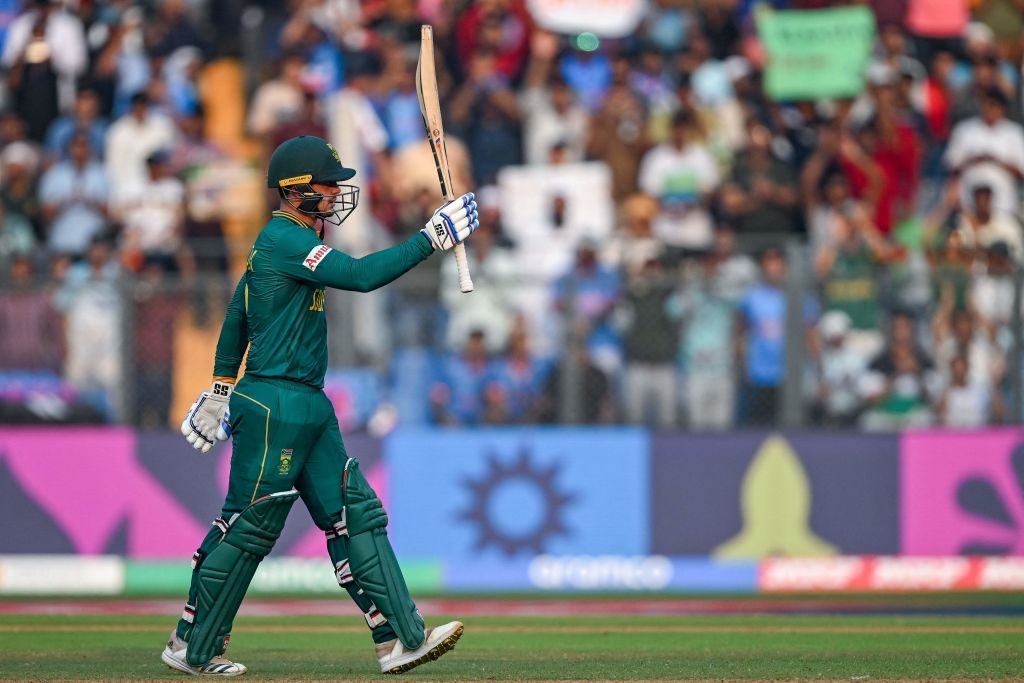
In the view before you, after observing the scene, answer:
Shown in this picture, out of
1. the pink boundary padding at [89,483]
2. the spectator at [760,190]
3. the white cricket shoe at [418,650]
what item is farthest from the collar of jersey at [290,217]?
the spectator at [760,190]

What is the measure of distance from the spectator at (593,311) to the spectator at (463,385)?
0.68m

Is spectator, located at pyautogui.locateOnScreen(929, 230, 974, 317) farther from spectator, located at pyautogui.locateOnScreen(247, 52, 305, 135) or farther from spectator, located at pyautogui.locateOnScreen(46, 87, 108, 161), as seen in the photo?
spectator, located at pyautogui.locateOnScreen(46, 87, 108, 161)

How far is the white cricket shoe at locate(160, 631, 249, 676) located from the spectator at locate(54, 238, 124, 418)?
5.63 meters

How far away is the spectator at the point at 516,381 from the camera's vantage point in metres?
13.1

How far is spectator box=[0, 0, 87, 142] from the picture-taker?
1706cm

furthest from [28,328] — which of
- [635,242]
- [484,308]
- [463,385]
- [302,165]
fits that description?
[302,165]

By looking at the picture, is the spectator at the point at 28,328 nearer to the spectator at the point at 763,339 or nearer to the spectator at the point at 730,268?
the spectator at the point at 730,268

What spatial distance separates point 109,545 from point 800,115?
752 cm

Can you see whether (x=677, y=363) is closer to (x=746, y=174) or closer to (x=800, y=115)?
(x=746, y=174)

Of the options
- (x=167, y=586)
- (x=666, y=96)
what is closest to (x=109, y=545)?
(x=167, y=586)

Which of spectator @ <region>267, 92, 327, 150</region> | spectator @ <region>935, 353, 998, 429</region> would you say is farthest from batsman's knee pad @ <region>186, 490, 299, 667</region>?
spectator @ <region>267, 92, 327, 150</region>

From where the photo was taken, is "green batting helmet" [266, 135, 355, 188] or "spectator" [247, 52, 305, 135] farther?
"spectator" [247, 52, 305, 135]

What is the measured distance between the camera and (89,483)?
1327 centimetres

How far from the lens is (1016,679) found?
7582 millimetres
